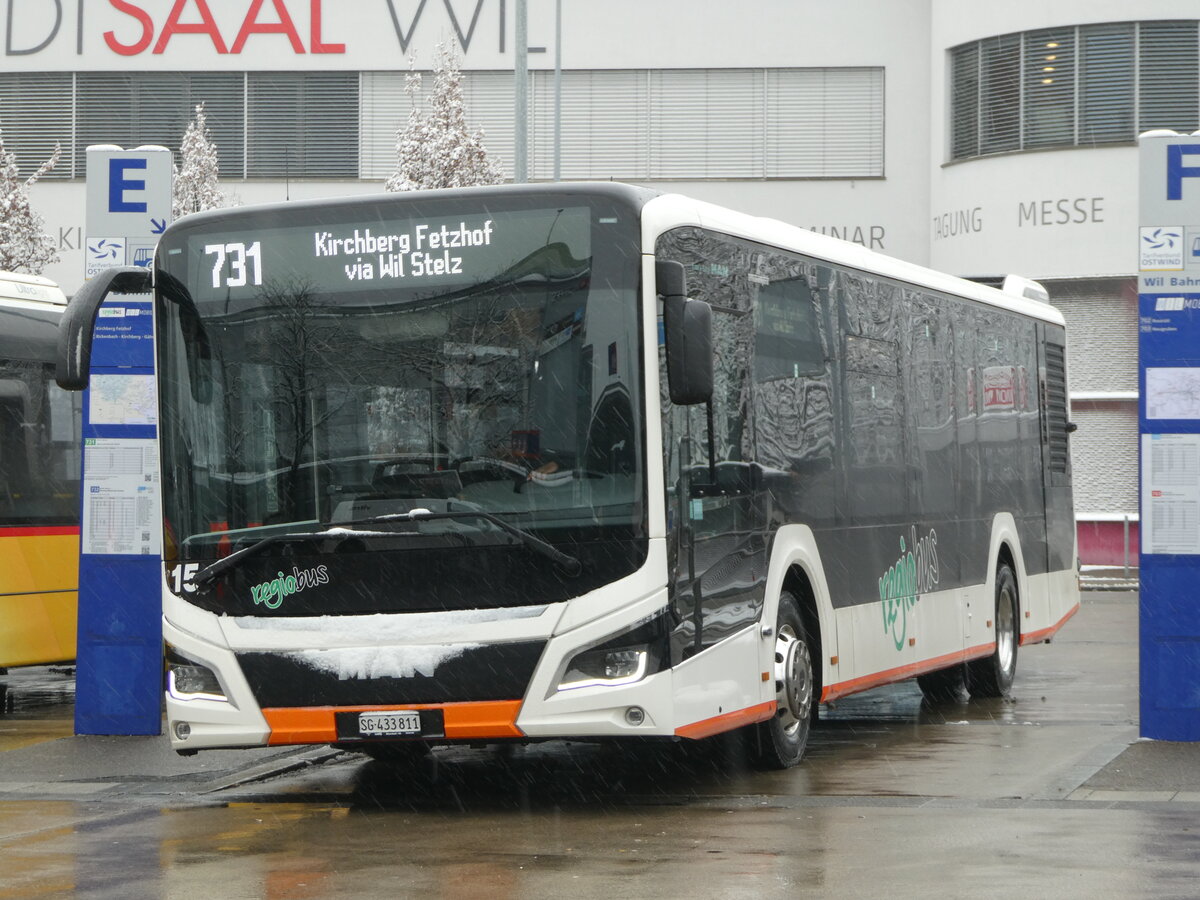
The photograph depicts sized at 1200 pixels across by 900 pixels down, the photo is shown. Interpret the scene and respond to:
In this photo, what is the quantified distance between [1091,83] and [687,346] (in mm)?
25153

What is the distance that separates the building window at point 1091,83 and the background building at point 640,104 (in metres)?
0.18

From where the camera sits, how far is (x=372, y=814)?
32.8 ft

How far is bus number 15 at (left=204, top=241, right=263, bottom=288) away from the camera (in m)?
10.0

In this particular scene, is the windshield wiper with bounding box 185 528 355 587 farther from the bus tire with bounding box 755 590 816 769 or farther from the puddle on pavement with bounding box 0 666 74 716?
the puddle on pavement with bounding box 0 666 74 716

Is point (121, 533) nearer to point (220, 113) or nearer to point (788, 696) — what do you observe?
point (788, 696)

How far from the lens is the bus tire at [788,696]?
11016mm

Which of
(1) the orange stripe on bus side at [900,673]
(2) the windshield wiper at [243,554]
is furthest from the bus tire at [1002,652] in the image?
(2) the windshield wiper at [243,554]

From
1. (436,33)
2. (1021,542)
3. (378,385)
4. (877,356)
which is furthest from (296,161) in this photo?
(378,385)

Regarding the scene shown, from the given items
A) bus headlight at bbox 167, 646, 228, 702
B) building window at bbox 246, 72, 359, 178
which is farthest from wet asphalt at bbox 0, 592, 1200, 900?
building window at bbox 246, 72, 359, 178

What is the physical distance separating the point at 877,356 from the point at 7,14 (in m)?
28.8

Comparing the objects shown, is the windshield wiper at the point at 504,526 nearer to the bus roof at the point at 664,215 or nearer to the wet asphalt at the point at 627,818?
the wet asphalt at the point at 627,818

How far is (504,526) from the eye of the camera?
9484 mm

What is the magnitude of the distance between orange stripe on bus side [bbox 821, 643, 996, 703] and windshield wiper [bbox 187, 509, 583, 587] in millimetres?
2787

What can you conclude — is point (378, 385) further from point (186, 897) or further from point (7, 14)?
point (7, 14)
